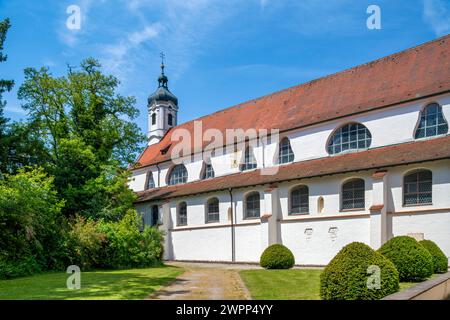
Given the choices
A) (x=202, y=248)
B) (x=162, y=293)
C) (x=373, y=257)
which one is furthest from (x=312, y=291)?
(x=202, y=248)

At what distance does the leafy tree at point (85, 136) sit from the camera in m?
25.2

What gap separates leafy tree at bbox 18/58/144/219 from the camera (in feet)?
82.6

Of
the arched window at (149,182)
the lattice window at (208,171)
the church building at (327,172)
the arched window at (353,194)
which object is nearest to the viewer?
the church building at (327,172)

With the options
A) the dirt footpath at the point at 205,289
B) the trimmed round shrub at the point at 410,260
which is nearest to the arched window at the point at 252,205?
the dirt footpath at the point at 205,289

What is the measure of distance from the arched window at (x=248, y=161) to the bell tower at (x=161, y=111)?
16968 millimetres

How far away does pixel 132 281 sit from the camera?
46.2 feet

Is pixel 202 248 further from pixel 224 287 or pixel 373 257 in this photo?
pixel 373 257

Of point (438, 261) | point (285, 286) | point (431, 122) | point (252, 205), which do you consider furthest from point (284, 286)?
point (252, 205)

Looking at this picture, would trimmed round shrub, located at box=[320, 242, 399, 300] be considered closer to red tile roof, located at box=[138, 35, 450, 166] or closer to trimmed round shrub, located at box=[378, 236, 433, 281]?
trimmed round shrub, located at box=[378, 236, 433, 281]

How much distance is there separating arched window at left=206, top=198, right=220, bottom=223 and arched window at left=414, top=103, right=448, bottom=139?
13.3 m

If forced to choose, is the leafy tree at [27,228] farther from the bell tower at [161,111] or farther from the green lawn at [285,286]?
the bell tower at [161,111]

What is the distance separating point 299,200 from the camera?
23297mm

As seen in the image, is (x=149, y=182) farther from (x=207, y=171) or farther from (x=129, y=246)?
(x=129, y=246)

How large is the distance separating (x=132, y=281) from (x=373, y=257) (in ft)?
26.8
